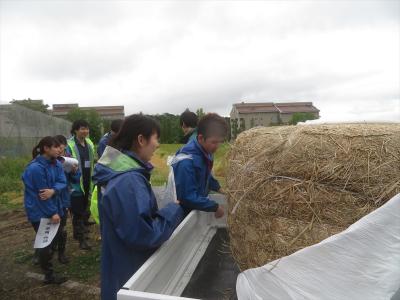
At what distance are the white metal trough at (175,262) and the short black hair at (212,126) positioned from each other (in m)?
0.60

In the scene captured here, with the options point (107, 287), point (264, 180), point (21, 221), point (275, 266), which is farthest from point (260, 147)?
point (21, 221)

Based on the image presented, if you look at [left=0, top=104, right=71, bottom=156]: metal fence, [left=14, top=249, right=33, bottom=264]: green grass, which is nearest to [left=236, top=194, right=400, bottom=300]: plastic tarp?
[left=14, top=249, right=33, bottom=264]: green grass

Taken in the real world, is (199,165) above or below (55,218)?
above

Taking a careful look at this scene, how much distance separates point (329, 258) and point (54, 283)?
12.5 feet

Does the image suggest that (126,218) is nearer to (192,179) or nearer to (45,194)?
(192,179)

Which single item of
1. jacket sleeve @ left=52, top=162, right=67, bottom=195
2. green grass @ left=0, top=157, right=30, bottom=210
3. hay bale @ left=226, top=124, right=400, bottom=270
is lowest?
green grass @ left=0, top=157, right=30, bottom=210

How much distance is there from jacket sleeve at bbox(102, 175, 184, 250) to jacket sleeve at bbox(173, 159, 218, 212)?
67 centimetres

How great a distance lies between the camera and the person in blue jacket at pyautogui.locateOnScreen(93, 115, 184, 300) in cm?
163

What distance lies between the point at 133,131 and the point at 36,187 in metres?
2.75

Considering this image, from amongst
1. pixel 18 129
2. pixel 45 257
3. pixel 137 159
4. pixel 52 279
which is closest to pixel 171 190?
pixel 137 159

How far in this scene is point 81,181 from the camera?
17.5 feet

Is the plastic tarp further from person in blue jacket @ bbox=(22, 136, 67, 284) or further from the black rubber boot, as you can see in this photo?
Answer: the black rubber boot

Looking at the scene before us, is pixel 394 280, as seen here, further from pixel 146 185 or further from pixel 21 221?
pixel 21 221

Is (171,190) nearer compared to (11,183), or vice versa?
(171,190)
